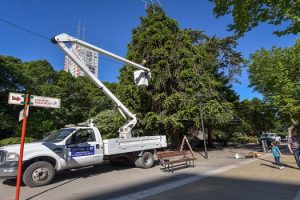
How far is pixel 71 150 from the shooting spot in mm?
9281

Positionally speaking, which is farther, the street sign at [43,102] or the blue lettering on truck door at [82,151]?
the blue lettering on truck door at [82,151]

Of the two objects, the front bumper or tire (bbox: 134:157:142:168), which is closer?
the front bumper

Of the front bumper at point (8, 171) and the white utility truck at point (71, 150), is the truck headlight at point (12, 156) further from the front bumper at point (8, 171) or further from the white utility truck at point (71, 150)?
the front bumper at point (8, 171)

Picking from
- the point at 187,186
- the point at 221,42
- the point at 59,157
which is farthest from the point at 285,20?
the point at 221,42

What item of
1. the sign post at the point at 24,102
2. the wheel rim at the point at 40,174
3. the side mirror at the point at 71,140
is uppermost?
the sign post at the point at 24,102

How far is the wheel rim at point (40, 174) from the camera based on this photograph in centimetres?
821

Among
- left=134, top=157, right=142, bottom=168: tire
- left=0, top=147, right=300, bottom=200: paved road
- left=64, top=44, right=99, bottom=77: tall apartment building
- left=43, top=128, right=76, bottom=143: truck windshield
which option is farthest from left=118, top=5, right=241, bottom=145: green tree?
left=43, top=128, right=76, bottom=143: truck windshield

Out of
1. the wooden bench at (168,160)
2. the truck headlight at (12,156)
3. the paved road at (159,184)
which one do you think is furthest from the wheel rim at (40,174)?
the wooden bench at (168,160)

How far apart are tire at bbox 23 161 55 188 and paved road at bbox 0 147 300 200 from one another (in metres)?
0.23

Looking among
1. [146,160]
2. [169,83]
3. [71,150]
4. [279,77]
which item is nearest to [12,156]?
[71,150]

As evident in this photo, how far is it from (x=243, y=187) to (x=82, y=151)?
585 centimetres

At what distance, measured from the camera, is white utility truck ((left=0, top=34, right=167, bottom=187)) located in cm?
813

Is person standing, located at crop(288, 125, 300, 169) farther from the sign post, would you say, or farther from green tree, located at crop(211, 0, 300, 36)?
the sign post

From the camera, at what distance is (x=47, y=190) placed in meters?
7.71
